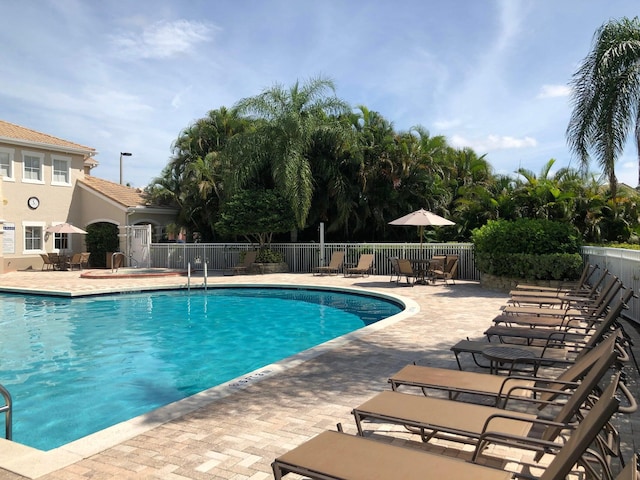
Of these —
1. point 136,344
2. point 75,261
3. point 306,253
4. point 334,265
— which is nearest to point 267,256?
point 306,253

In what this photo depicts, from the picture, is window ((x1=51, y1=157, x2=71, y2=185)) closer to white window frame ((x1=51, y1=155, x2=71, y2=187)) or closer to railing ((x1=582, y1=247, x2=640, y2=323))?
white window frame ((x1=51, y1=155, x2=71, y2=187))

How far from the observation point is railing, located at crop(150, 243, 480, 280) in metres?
18.7

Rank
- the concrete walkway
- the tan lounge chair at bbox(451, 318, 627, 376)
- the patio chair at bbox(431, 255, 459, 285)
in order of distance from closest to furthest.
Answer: the concrete walkway < the tan lounge chair at bbox(451, 318, 627, 376) < the patio chair at bbox(431, 255, 459, 285)

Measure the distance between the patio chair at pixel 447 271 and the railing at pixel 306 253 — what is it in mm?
1025

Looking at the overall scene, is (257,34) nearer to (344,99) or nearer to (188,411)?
(344,99)

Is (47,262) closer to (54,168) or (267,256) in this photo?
(54,168)

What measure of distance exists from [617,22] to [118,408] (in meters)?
15.1

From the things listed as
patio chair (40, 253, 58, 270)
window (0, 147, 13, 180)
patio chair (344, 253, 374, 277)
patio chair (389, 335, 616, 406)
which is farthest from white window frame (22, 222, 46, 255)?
patio chair (389, 335, 616, 406)

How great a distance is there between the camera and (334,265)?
799 inches

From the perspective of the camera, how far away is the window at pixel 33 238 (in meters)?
25.8

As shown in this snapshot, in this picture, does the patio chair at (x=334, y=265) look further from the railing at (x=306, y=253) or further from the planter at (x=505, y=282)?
the planter at (x=505, y=282)

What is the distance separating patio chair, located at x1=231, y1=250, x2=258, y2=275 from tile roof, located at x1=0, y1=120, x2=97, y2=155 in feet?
43.7

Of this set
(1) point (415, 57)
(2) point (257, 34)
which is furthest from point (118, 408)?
(1) point (415, 57)

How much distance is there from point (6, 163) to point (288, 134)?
15.8m
